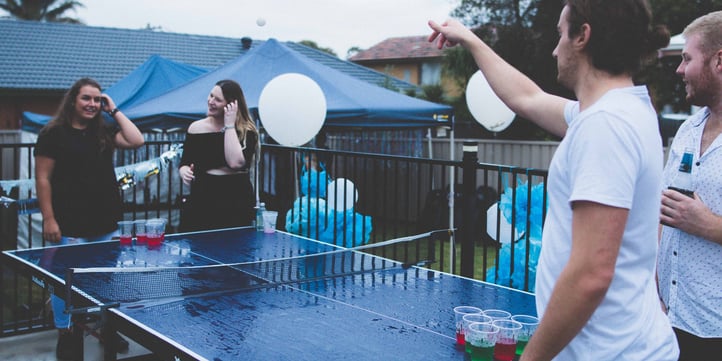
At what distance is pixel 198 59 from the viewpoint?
23578mm

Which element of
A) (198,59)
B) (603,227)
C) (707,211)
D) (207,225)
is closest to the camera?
(603,227)

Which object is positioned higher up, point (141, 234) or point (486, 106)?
point (486, 106)

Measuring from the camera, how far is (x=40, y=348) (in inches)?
207

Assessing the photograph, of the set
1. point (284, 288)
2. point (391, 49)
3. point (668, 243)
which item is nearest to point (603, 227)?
point (668, 243)

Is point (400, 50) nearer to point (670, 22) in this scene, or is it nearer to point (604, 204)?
point (670, 22)

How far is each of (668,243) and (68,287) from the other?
232 centimetres

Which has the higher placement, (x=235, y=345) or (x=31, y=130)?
(x=31, y=130)

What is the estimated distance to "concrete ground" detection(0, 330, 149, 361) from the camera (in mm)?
5051

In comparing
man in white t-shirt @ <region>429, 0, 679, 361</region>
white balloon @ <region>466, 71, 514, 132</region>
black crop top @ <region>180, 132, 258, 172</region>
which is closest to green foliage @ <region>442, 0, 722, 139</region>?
white balloon @ <region>466, 71, 514, 132</region>

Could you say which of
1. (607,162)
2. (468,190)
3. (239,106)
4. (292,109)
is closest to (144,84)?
(292,109)

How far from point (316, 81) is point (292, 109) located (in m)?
2.71

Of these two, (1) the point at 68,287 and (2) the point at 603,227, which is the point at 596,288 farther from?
(1) the point at 68,287

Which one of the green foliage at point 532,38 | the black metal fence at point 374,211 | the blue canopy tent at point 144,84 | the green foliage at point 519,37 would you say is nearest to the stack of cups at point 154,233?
the black metal fence at point 374,211

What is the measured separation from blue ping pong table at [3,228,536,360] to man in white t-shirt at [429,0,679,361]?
694 millimetres
